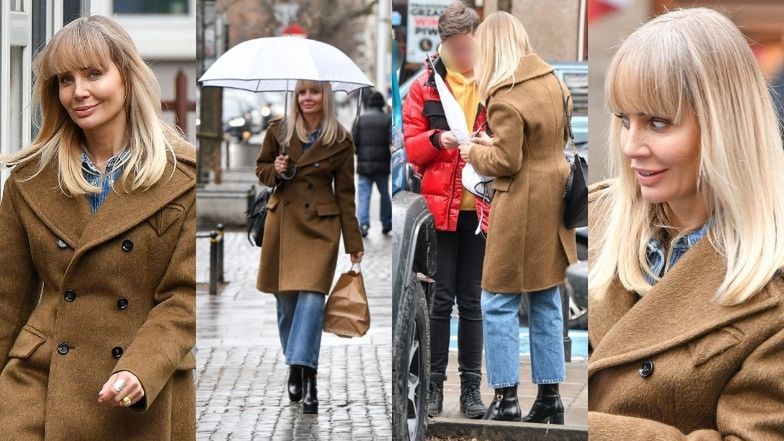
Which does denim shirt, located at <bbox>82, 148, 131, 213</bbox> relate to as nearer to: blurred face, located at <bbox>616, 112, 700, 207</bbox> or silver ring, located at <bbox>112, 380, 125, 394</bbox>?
silver ring, located at <bbox>112, 380, 125, 394</bbox>

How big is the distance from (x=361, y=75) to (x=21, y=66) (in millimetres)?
896

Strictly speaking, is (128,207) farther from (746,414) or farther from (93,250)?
(746,414)

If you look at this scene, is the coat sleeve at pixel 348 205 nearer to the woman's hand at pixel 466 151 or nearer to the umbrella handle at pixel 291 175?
the umbrella handle at pixel 291 175

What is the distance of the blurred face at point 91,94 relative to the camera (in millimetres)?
2764

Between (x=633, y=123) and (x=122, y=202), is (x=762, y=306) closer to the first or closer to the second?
(x=633, y=123)

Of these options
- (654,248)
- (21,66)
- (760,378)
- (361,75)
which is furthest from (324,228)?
(760,378)

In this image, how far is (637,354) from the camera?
200 cm

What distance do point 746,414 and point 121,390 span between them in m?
1.35

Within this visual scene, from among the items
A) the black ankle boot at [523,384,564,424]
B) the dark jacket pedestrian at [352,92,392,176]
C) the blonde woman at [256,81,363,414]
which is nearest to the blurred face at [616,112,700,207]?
the black ankle boot at [523,384,564,424]

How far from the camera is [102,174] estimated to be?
2.82m

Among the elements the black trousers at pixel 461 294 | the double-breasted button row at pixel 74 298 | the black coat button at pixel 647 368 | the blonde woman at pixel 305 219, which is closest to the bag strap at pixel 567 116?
the black trousers at pixel 461 294

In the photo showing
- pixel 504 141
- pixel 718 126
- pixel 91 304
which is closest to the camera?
pixel 718 126

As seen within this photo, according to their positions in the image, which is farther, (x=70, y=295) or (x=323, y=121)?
(x=323, y=121)

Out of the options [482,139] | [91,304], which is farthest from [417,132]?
[91,304]
